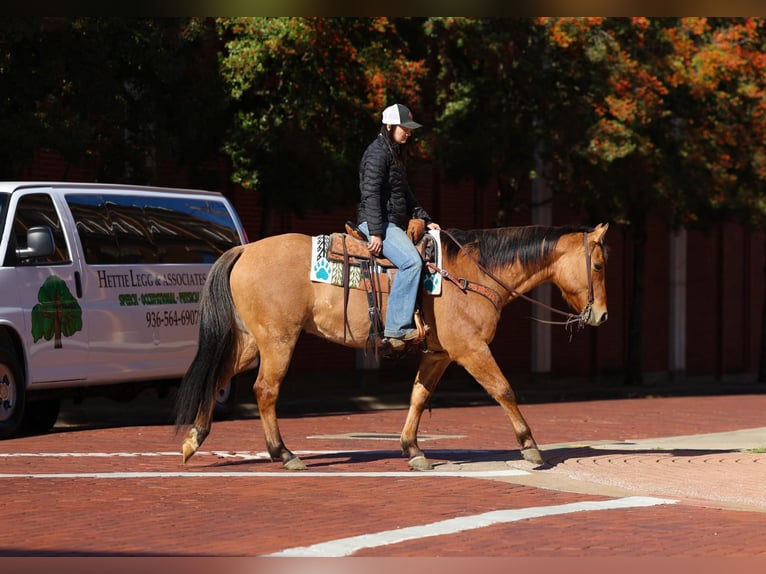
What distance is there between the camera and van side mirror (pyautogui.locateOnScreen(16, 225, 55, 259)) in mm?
15461

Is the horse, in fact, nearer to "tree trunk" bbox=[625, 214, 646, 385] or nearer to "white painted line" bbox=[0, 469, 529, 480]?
"white painted line" bbox=[0, 469, 529, 480]

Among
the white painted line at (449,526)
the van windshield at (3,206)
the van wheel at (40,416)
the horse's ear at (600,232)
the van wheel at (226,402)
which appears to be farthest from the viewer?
the van wheel at (226,402)

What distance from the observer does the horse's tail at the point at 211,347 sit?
40.1 ft

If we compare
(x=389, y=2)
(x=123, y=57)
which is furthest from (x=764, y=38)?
(x=389, y=2)

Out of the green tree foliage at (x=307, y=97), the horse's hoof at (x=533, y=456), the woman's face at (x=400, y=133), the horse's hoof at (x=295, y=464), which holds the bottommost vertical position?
the horse's hoof at (x=295, y=464)

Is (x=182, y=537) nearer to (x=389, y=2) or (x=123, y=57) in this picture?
(x=389, y=2)

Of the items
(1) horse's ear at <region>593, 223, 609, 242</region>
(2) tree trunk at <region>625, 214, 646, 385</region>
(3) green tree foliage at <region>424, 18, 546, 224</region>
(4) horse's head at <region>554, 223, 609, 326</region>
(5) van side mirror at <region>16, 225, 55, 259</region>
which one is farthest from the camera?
(2) tree trunk at <region>625, 214, 646, 385</region>

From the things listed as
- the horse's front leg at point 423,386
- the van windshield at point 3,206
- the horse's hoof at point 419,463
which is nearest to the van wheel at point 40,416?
the van windshield at point 3,206

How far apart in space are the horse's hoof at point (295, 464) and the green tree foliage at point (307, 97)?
11.4 metres

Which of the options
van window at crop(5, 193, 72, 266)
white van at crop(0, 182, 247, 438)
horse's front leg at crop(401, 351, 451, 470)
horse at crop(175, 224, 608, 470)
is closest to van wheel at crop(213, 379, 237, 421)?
white van at crop(0, 182, 247, 438)

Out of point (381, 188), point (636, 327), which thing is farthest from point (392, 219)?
point (636, 327)

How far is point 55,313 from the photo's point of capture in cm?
1609

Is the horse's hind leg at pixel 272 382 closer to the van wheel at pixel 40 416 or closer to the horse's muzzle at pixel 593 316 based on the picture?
the horse's muzzle at pixel 593 316

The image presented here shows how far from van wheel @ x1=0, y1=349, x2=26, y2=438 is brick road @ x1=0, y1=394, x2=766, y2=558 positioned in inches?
8.0
